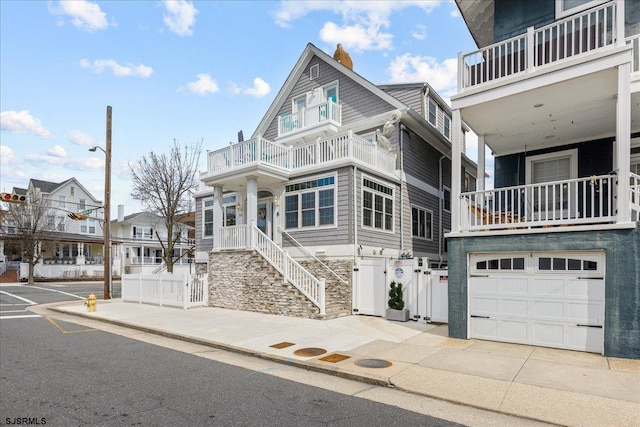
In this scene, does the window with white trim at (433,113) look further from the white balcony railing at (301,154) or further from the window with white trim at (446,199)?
the white balcony railing at (301,154)

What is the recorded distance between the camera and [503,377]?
260 inches

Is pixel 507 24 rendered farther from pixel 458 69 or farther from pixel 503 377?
pixel 503 377

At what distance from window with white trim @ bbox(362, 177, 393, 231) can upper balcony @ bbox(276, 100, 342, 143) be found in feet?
12.6

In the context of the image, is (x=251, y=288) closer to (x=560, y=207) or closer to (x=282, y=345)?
(x=282, y=345)

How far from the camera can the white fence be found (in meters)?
15.8

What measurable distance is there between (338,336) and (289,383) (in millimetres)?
3588

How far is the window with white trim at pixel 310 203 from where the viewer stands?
15133 mm

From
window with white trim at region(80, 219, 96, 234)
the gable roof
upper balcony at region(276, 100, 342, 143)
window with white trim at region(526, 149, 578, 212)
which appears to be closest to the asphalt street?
window with white trim at region(526, 149, 578, 212)

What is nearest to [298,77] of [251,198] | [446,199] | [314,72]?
[314,72]

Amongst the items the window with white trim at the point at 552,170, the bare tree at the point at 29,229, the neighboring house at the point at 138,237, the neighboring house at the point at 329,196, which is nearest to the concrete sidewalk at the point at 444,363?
the neighboring house at the point at 329,196

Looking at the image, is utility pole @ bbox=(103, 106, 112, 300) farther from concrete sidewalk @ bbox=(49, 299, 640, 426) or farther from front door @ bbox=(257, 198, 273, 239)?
concrete sidewalk @ bbox=(49, 299, 640, 426)

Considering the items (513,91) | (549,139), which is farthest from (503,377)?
(549,139)

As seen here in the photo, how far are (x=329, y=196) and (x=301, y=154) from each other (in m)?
2.34

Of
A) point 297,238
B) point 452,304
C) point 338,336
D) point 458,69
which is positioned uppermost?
point 458,69
